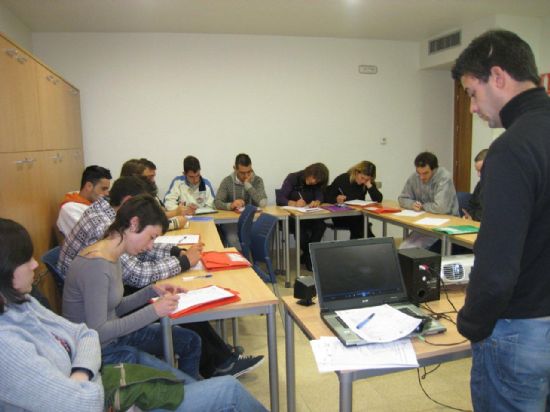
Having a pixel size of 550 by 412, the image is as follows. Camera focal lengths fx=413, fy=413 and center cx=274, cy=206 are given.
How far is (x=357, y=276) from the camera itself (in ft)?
5.30

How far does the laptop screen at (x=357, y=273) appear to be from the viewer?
159 centimetres

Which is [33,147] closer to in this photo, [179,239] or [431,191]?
[179,239]

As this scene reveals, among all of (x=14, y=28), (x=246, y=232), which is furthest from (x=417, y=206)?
(x=14, y=28)

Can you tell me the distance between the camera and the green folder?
3125 millimetres

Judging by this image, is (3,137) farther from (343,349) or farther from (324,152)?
(324,152)

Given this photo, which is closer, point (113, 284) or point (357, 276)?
point (357, 276)

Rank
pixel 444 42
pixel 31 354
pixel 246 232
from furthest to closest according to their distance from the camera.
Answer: pixel 444 42 → pixel 246 232 → pixel 31 354

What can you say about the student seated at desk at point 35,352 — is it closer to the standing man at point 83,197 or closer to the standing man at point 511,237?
the standing man at point 511,237

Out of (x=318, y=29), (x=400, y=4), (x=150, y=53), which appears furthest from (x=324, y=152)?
(x=150, y=53)

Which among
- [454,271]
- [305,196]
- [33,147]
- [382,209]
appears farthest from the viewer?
[305,196]

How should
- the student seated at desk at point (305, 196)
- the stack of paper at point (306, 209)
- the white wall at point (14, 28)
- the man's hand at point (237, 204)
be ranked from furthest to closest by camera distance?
the student seated at desk at point (305, 196), the man's hand at point (237, 204), the stack of paper at point (306, 209), the white wall at point (14, 28)

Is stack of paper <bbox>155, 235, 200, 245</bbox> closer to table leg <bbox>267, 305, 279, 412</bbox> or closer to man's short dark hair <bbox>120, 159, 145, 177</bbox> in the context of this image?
man's short dark hair <bbox>120, 159, 145, 177</bbox>

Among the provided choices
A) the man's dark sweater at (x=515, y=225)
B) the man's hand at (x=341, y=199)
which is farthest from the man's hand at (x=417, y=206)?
the man's dark sweater at (x=515, y=225)

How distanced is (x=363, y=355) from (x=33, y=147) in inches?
107
